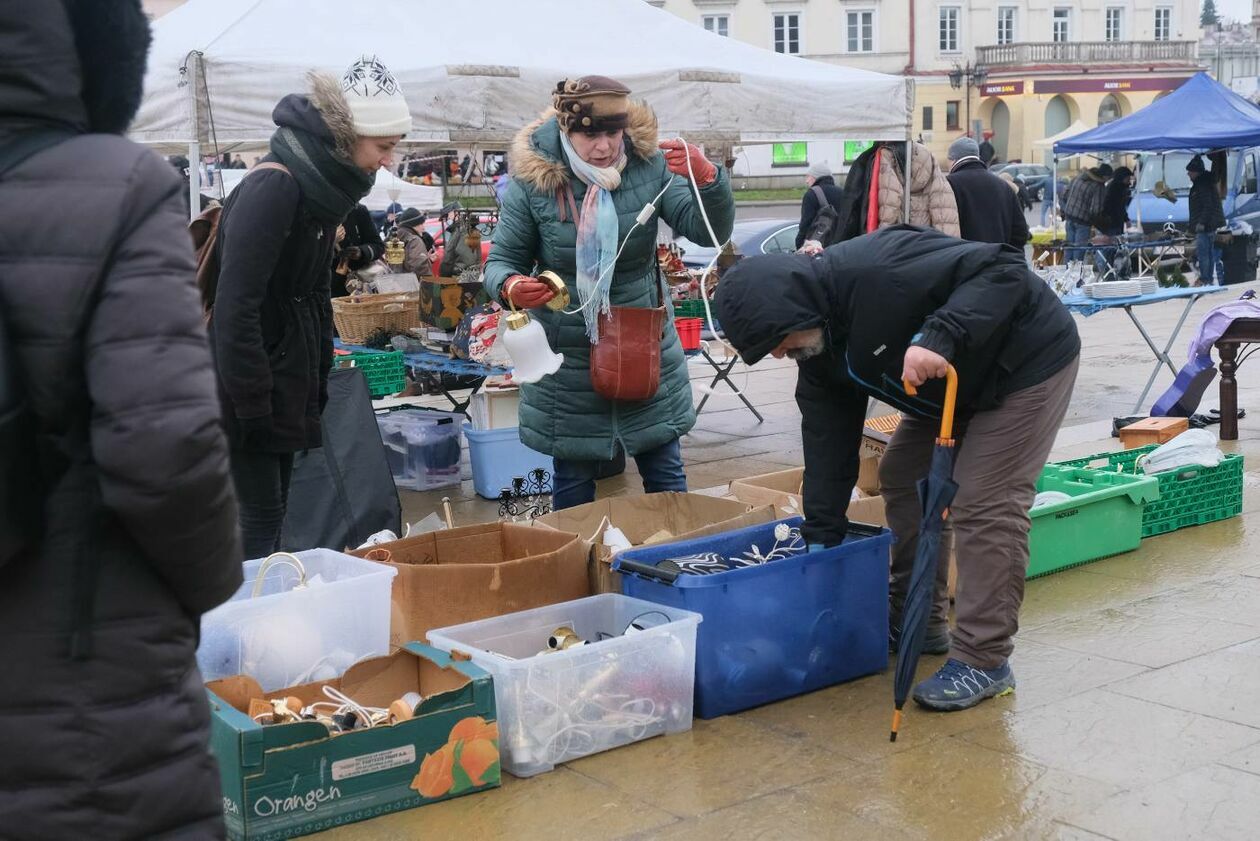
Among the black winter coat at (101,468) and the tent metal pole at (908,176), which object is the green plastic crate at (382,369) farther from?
the black winter coat at (101,468)

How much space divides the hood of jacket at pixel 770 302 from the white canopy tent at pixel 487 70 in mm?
3108

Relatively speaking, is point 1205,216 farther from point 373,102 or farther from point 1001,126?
point 1001,126

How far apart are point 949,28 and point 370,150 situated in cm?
5730

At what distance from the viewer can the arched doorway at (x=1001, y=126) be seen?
58.7m

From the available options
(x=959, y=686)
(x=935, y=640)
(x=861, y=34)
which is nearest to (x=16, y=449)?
(x=959, y=686)

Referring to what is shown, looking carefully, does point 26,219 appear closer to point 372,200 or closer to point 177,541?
point 177,541

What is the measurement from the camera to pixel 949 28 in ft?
190

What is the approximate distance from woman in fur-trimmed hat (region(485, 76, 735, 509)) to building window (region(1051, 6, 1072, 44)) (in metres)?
59.5

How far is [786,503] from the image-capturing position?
5355 mm

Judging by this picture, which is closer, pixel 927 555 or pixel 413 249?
pixel 927 555

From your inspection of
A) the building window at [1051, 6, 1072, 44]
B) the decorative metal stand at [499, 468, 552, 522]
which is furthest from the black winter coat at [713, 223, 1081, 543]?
the building window at [1051, 6, 1072, 44]

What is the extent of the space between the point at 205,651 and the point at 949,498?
2.04 meters

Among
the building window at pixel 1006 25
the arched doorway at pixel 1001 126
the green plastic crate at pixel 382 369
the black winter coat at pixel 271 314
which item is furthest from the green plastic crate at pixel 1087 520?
the building window at pixel 1006 25

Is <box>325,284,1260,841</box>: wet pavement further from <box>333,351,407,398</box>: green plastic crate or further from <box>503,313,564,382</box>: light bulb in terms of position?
<box>333,351,407,398</box>: green plastic crate
